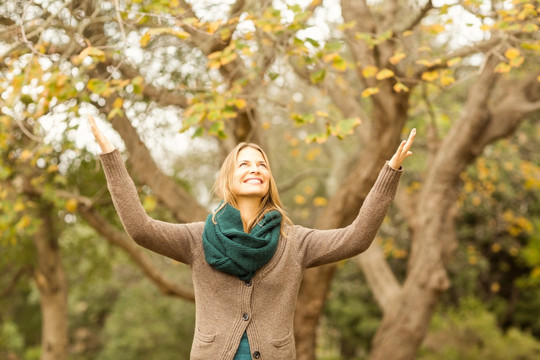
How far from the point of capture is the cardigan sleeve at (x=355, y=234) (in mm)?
2137

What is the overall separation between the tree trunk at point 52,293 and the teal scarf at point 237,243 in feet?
19.6

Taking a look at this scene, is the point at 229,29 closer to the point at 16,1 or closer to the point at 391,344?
the point at 16,1

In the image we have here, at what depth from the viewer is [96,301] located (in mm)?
13664

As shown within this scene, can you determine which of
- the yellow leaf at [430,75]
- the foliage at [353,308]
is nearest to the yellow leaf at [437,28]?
the yellow leaf at [430,75]

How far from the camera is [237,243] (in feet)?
6.89

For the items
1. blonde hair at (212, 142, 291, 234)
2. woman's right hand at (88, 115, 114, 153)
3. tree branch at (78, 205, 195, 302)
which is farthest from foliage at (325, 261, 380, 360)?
woman's right hand at (88, 115, 114, 153)

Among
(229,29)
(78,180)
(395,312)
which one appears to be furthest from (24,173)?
(395,312)

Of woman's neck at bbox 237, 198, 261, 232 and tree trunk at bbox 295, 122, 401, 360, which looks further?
tree trunk at bbox 295, 122, 401, 360

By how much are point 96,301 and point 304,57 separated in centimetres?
1143

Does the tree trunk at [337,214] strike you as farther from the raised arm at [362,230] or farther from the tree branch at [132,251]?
the raised arm at [362,230]

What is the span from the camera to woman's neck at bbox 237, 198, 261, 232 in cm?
233

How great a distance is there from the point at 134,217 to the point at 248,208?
0.50 meters

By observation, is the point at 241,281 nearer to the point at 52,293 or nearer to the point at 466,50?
the point at 466,50

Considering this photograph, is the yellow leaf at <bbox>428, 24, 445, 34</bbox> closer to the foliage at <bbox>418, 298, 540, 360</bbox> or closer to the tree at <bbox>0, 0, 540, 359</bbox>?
the tree at <bbox>0, 0, 540, 359</bbox>
